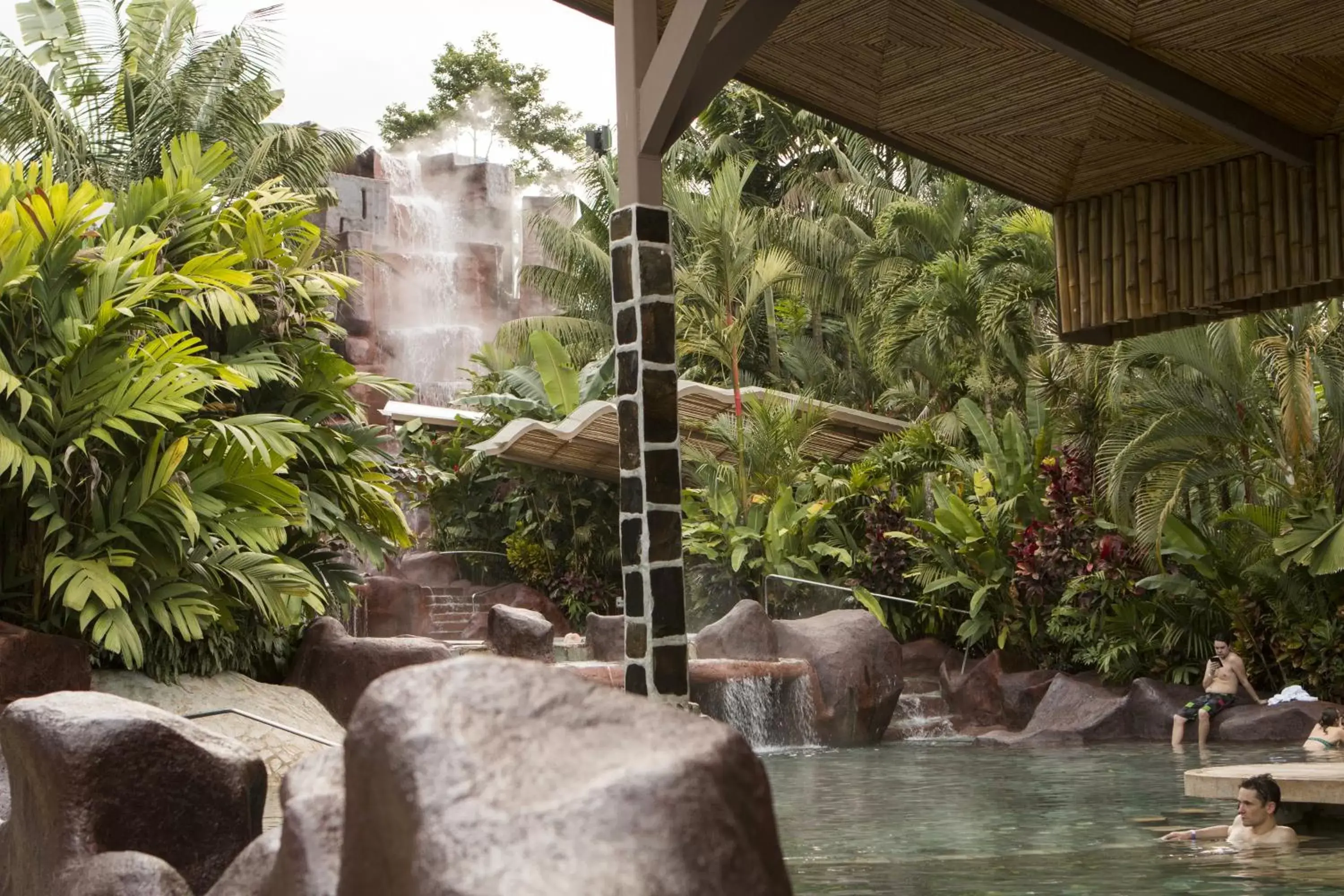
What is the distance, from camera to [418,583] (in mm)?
22719

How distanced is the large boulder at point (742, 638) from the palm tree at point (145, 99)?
809 centimetres

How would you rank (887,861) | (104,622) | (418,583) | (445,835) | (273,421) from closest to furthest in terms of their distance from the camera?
(445,835), (887,861), (104,622), (273,421), (418,583)

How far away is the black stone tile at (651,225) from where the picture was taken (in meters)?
6.00

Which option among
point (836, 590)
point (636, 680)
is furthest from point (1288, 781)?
point (836, 590)

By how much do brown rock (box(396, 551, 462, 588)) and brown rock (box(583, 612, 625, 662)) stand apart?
763 centimetres

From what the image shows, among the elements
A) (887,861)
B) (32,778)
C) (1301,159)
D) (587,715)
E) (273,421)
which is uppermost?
(1301,159)

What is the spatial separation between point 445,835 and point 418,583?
21.1 meters

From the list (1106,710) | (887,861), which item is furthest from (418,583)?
(887,861)

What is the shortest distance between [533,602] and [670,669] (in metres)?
15.9

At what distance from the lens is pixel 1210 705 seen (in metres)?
12.8

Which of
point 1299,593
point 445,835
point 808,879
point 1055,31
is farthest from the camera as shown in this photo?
point 1299,593

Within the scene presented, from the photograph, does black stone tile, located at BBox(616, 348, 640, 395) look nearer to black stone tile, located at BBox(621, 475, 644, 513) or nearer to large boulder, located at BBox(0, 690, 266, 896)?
black stone tile, located at BBox(621, 475, 644, 513)

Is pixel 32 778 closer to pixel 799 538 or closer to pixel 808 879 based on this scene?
pixel 808 879

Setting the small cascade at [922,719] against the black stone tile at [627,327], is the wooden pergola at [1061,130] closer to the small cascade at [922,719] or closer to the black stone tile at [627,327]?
the black stone tile at [627,327]
